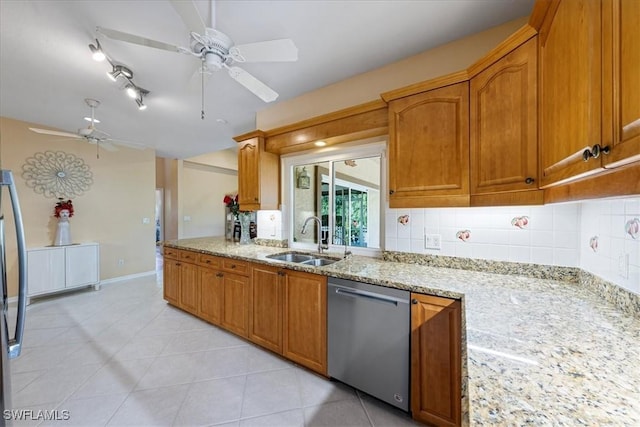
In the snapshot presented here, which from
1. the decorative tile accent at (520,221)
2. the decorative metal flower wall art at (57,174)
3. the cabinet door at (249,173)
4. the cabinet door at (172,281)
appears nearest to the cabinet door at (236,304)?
the cabinet door at (249,173)

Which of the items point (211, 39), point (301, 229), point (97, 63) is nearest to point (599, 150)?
point (211, 39)

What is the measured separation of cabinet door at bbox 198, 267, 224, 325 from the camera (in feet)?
8.59

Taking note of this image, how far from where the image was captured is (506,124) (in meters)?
1.36

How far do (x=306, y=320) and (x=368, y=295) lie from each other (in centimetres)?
62

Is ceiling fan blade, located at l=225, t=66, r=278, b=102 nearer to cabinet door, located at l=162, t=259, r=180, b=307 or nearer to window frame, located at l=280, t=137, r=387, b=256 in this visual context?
window frame, located at l=280, t=137, r=387, b=256

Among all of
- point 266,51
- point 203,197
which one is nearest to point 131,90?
point 266,51

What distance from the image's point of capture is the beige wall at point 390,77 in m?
1.87

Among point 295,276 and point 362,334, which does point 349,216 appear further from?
point 362,334

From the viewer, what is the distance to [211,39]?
1355 millimetres

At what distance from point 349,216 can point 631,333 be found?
200 centimetres

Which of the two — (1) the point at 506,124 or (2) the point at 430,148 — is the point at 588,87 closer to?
(1) the point at 506,124

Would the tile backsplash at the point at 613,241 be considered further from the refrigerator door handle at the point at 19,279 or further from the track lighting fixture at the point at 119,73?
the track lighting fixture at the point at 119,73

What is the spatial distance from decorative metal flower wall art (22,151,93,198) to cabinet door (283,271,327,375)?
174 inches

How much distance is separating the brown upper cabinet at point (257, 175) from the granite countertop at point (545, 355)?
1.92m
